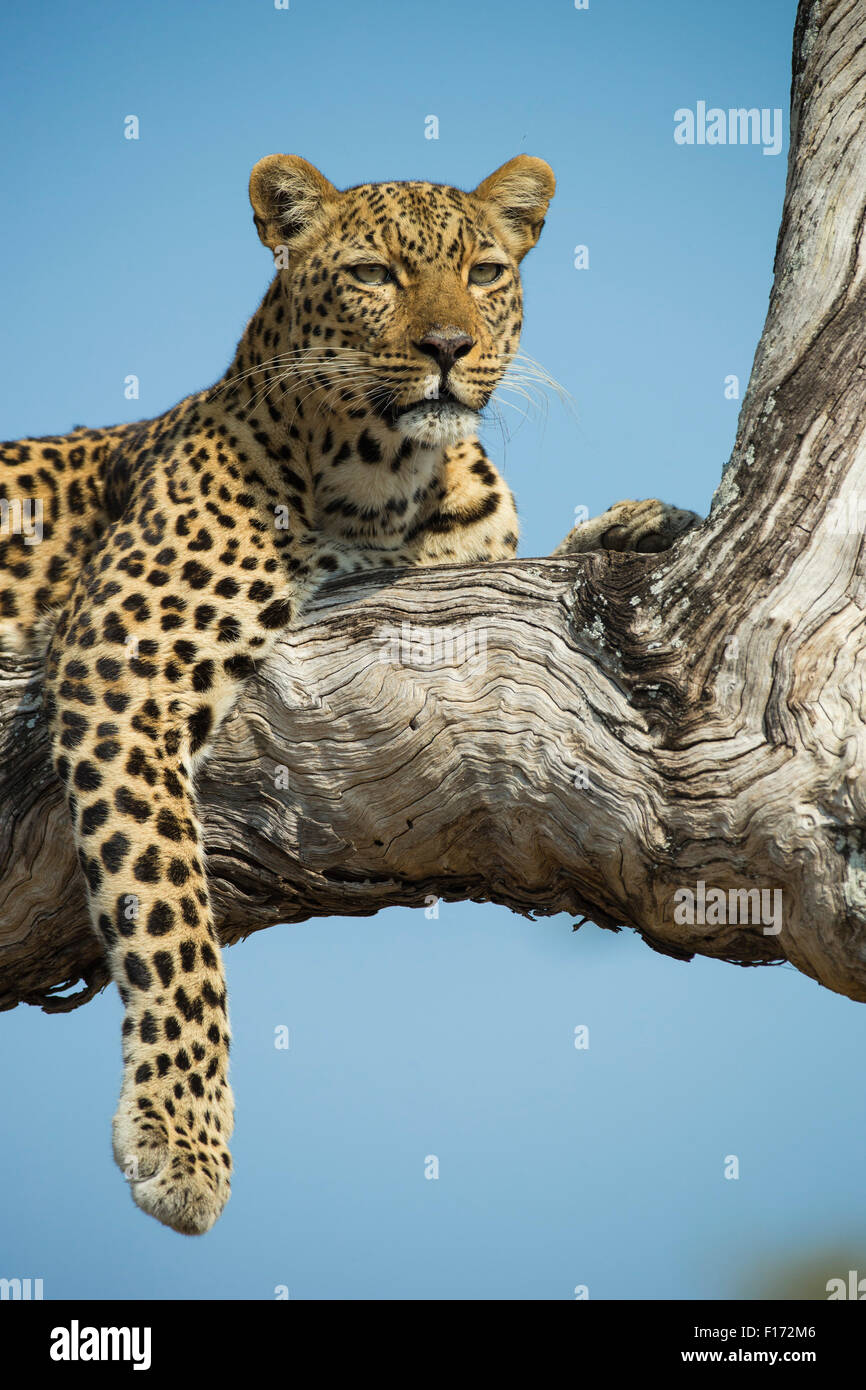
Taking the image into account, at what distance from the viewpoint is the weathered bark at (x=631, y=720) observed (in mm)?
6773

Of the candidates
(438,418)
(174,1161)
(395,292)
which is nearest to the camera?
(174,1161)

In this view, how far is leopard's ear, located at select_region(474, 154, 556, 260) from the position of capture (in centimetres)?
894

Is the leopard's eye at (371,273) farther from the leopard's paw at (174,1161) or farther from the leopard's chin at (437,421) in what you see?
the leopard's paw at (174,1161)

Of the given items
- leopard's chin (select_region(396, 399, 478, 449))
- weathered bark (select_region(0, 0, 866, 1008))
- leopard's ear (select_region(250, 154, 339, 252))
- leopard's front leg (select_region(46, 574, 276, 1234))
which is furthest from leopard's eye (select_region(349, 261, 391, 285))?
leopard's front leg (select_region(46, 574, 276, 1234))

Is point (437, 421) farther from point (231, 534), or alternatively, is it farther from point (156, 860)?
point (156, 860)

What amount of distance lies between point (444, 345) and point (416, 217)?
1014 mm

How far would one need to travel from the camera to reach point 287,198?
340 inches

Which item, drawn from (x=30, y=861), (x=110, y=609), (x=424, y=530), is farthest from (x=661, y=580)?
(x=30, y=861)

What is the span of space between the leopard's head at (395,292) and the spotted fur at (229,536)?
13mm

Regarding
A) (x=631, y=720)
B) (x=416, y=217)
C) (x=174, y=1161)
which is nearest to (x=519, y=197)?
(x=416, y=217)

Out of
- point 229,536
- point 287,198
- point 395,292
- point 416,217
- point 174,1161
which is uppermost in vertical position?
point 287,198

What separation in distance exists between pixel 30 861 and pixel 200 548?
6.12ft

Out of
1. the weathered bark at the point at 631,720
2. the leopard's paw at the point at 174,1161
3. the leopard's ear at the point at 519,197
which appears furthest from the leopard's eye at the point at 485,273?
the leopard's paw at the point at 174,1161

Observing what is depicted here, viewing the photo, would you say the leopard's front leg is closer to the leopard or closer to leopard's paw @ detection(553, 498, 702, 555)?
the leopard
